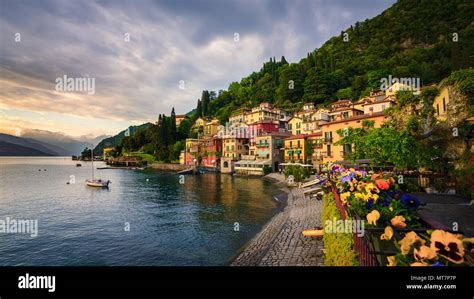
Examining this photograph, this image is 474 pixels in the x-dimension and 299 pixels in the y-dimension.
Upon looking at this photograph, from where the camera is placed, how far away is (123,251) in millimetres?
15977

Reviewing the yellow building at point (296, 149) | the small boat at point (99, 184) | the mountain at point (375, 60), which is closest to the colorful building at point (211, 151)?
the mountain at point (375, 60)

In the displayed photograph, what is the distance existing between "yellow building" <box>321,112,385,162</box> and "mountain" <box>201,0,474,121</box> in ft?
125

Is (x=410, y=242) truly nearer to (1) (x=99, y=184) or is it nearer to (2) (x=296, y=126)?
(1) (x=99, y=184)

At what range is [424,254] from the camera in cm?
288

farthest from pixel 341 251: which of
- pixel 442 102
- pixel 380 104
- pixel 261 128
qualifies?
pixel 261 128

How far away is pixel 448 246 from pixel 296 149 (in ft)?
181

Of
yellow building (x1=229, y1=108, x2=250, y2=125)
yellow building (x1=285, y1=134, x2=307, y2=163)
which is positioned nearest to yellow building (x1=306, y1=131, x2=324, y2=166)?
yellow building (x1=285, y1=134, x2=307, y2=163)

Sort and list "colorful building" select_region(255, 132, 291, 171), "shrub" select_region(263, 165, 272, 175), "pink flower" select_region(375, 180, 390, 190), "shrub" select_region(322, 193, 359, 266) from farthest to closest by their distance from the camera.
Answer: "colorful building" select_region(255, 132, 291, 171) → "shrub" select_region(263, 165, 272, 175) → "pink flower" select_region(375, 180, 390, 190) → "shrub" select_region(322, 193, 359, 266)

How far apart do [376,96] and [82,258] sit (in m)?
61.9

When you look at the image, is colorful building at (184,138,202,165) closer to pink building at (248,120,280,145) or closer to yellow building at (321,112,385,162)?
pink building at (248,120,280,145)

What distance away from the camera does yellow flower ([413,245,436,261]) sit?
284 centimetres
